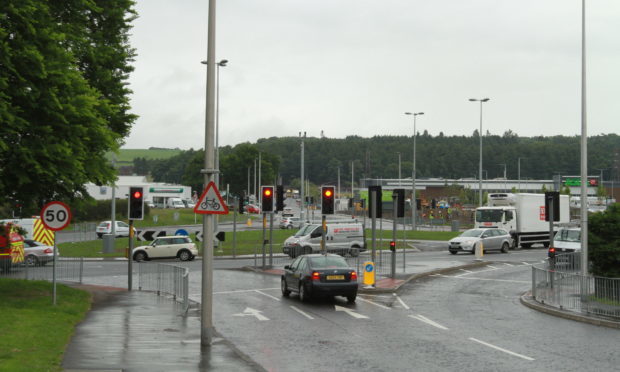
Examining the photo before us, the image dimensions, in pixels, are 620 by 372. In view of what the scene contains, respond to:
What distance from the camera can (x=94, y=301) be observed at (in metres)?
22.1

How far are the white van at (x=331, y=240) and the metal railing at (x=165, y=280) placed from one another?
15.3 meters

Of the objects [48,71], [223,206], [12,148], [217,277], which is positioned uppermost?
[48,71]

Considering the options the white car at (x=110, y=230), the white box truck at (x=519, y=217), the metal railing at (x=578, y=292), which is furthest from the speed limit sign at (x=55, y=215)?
the white car at (x=110, y=230)

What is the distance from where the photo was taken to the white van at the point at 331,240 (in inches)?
1641

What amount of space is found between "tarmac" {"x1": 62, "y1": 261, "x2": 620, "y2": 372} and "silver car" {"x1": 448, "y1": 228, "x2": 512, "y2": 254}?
21.3 m

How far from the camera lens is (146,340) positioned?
48.0 feet

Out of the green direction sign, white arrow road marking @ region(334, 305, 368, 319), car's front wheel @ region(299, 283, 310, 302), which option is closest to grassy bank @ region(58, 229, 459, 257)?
car's front wheel @ region(299, 283, 310, 302)

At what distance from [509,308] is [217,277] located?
44.6 feet

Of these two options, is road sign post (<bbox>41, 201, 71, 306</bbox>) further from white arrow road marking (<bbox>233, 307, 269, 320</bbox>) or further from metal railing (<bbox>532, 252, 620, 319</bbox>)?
metal railing (<bbox>532, 252, 620, 319</bbox>)

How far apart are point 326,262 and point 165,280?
5.87 metres

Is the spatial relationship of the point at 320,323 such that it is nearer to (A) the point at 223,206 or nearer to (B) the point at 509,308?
(A) the point at 223,206

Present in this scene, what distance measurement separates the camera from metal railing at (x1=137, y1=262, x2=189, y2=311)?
2205 centimetres

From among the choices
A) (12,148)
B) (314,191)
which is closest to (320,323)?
(12,148)

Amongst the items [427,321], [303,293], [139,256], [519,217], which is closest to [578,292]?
[427,321]
